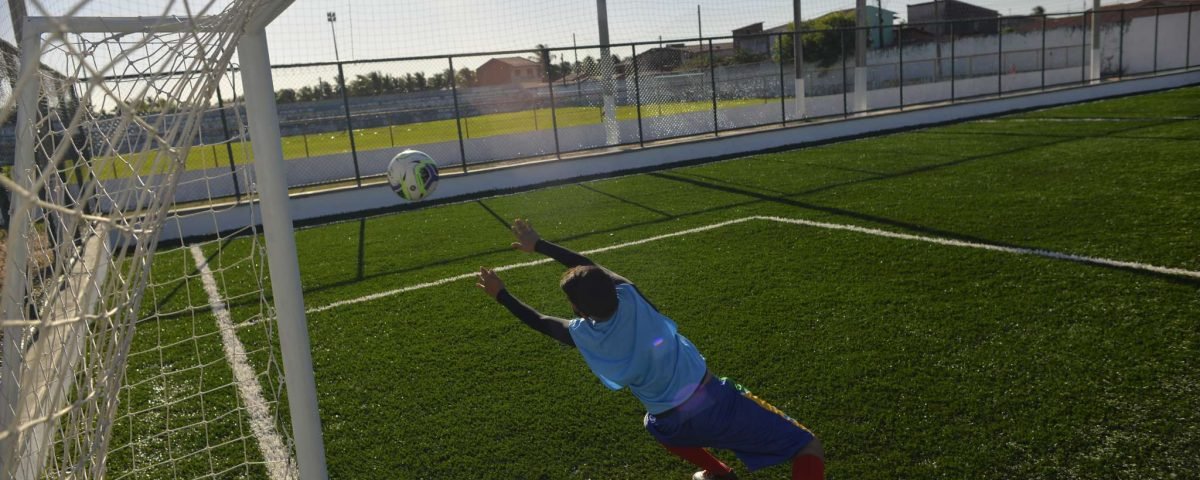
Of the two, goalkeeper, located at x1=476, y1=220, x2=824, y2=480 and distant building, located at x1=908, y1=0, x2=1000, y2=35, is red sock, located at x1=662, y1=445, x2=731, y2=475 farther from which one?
distant building, located at x1=908, y1=0, x2=1000, y2=35

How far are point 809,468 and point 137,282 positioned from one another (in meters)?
2.52

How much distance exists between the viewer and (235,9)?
2889mm

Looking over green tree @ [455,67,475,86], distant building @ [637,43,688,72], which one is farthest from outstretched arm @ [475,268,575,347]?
green tree @ [455,67,475,86]

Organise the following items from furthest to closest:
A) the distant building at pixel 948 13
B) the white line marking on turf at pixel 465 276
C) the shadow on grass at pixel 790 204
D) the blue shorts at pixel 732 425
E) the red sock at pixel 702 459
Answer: the distant building at pixel 948 13
the shadow on grass at pixel 790 204
the white line marking on turf at pixel 465 276
the red sock at pixel 702 459
the blue shorts at pixel 732 425

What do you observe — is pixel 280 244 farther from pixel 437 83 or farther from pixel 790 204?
pixel 437 83

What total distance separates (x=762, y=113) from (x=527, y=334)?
18718 millimetres

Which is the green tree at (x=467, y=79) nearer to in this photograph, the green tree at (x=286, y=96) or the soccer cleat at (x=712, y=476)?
the green tree at (x=286, y=96)

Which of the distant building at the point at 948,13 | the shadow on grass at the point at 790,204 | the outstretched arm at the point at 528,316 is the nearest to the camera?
the outstretched arm at the point at 528,316

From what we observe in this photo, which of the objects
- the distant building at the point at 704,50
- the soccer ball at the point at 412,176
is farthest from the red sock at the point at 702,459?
the distant building at the point at 704,50

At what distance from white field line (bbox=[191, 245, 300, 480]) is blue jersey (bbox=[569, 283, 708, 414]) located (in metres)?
1.47

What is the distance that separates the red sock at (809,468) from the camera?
305 cm

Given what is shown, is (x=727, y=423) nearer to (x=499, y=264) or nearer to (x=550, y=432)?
(x=550, y=432)

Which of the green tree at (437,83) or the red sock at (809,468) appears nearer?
the red sock at (809,468)

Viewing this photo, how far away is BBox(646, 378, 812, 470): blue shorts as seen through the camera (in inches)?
119
